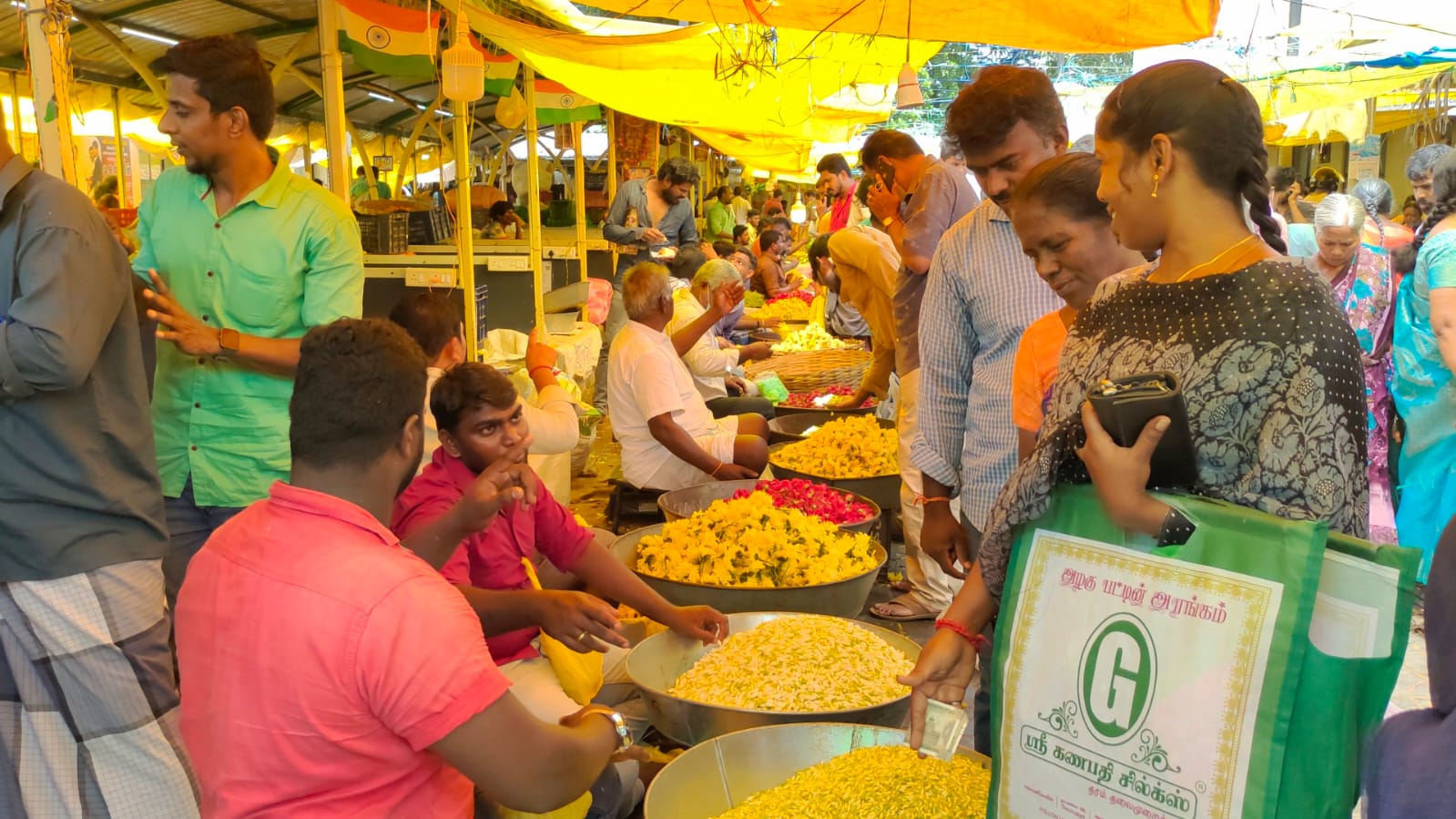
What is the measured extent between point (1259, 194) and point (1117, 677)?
68 cm

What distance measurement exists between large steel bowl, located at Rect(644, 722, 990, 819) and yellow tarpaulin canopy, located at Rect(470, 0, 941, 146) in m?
3.61

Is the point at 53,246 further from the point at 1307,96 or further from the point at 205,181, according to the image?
the point at 1307,96

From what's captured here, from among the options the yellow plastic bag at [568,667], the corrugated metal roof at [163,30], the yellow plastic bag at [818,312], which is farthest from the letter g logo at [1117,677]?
the yellow plastic bag at [818,312]

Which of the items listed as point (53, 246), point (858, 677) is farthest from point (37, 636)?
point (858, 677)

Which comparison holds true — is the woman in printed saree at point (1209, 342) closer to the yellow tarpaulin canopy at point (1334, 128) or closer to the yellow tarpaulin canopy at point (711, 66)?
the yellow tarpaulin canopy at point (711, 66)

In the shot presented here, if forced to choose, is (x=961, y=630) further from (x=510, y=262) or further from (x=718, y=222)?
(x=718, y=222)

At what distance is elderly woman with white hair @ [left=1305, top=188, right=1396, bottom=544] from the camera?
5094 millimetres

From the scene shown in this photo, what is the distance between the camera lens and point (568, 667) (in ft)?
9.07

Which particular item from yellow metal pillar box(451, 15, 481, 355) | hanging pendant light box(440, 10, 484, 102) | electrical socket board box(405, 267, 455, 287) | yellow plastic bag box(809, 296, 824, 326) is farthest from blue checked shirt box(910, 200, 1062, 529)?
Result: yellow plastic bag box(809, 296, 824, 326)

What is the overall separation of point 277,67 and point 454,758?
4892 millimetres

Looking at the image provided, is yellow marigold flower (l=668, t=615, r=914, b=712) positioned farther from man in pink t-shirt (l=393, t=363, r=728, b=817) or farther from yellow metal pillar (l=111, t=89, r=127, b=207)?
yellow metal pillar (l=111, t=89, r=127, b=207)

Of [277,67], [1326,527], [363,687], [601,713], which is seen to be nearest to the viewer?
[1326,527]

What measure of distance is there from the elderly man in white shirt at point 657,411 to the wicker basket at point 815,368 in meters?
→ 2.28

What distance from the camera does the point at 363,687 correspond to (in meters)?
1.53
